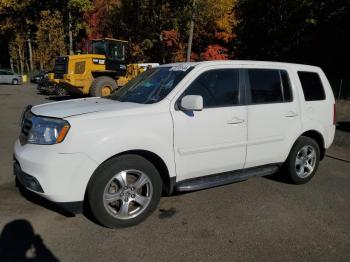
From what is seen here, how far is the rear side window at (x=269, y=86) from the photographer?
189 inches

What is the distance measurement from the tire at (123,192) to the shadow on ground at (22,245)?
0.61 m

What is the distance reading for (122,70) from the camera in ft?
56.7

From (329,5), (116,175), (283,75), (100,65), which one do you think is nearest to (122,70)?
(100,65)

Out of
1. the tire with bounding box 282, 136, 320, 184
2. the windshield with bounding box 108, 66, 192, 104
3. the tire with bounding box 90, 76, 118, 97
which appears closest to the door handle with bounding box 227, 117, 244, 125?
the windshield with bounding box 108, 66, 192, 104

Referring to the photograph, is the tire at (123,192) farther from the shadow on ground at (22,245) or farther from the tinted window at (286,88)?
the tinted window at (286,88)

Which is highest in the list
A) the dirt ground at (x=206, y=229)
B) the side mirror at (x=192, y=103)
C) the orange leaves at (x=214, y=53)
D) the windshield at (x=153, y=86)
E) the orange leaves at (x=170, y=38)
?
the orange leaves at (x=170, y=38)

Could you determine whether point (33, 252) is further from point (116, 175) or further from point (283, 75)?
point (283, 75)

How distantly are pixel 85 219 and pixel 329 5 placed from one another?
85.9 feet

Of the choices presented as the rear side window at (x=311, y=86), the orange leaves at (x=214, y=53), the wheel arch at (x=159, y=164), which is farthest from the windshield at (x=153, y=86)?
the orange leaves at (x=214, y=53)

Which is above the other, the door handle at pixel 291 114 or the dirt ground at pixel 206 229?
the door handle at pixel 291 114

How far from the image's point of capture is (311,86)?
5.52 m

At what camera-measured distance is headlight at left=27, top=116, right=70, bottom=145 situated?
3.53 meters

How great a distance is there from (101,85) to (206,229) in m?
12.5

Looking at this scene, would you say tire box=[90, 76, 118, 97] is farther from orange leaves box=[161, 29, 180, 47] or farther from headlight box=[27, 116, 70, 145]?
orange leaves box=[161, 29, 180, 47]
